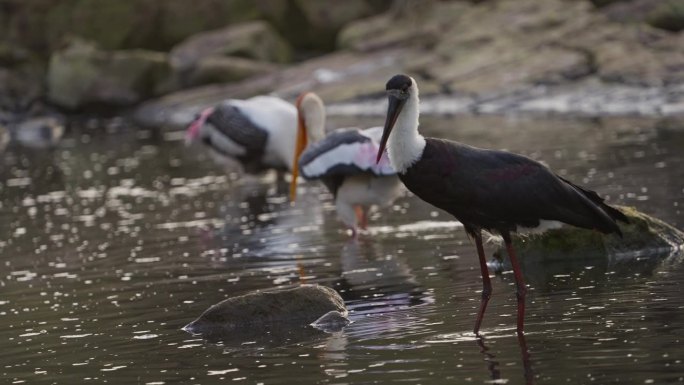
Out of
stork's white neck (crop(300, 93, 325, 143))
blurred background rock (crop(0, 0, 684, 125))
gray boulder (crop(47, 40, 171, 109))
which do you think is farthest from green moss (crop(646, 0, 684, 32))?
gray boulder (crop(47, 40, 171, 109))

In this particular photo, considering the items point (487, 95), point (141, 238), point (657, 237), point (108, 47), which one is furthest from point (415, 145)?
point (108, 47)

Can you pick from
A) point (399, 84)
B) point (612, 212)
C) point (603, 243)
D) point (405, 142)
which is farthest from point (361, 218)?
point (405, 142)

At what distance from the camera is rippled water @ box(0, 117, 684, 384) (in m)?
8.17

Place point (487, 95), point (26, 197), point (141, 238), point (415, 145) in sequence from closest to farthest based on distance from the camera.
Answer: point (415, 145) → point (141, 238) → point (26, 197) → point (487, 95)

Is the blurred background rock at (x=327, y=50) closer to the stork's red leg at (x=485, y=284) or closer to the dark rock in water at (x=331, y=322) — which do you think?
the stork's red leg at (x=485, y=284)

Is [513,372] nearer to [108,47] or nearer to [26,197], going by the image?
[26,197]

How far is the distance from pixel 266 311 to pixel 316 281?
2000mm

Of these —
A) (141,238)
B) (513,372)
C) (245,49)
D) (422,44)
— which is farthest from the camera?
(245,49)

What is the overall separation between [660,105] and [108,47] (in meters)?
25.9

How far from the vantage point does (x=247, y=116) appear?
1964 centimetres

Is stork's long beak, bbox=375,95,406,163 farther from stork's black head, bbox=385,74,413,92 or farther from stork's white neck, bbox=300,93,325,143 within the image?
stork's white neck, bbox=300,93,325,143

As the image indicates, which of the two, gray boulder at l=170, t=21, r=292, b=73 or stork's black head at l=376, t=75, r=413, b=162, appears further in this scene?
gray boulder at l=170, t=21, r=292, b=73

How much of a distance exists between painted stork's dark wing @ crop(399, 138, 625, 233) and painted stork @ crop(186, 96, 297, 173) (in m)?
9.88

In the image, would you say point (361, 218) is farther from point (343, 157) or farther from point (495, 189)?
point (495, 189)
